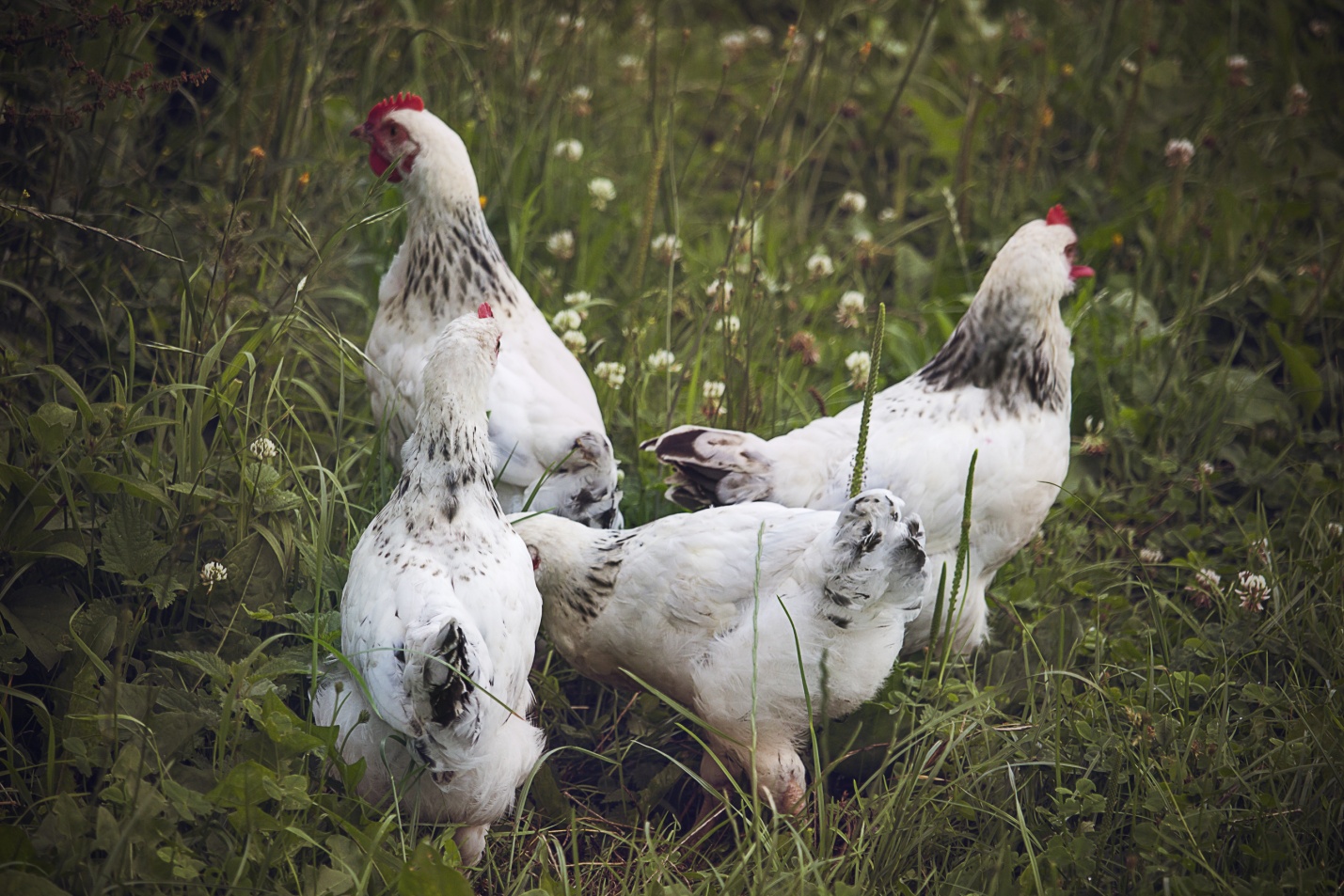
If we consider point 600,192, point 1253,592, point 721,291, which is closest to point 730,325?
point 721,291

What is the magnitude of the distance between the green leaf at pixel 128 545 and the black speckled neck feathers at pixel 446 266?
115 cm

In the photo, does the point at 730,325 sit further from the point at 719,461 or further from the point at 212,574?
the point at 212,574

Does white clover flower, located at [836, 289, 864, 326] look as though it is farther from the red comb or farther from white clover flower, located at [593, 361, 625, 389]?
the red comb

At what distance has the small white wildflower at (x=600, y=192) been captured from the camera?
4250mm

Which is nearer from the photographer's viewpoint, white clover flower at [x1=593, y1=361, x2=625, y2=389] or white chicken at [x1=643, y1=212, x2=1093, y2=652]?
white chicken at [x1=643, y1=212, x2=1093, y2=652]

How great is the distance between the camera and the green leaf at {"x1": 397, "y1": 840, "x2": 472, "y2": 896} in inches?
76.2

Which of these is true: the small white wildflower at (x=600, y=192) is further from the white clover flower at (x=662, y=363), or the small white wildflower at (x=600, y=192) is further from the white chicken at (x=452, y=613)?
the white chicken at (x=452, y=613)

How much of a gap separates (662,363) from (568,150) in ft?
4.66

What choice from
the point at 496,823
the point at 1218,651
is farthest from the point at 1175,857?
the point at 496,823

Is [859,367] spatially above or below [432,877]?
above

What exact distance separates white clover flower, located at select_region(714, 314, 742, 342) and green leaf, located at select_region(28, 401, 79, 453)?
187 centimetres

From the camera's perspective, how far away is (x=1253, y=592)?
115 inches

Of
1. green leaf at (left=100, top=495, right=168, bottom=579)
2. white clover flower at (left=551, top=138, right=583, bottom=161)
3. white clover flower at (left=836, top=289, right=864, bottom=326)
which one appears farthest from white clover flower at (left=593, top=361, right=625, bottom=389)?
green leaf at (left=100, top=495, right=168, bottom=579)

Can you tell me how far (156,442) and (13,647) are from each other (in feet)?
1.97
